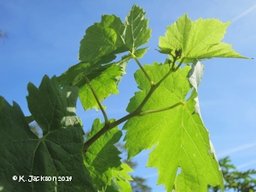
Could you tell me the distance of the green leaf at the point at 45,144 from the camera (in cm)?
137

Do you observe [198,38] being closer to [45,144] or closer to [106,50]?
[106,50]

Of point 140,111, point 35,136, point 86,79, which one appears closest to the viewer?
point 35,136

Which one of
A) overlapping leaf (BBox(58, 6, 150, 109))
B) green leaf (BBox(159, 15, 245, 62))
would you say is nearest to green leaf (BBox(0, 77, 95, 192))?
overlapping leaf (BBox(58, 6, 150, 109))

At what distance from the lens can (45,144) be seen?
4.86 feet

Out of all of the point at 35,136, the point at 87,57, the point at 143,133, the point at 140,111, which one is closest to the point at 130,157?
the point at 143,133

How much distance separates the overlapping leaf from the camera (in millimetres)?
1980

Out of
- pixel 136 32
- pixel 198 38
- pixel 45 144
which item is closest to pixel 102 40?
pixel 136 32

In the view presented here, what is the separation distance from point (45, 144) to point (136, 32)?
75 cm

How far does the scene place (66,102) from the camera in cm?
158

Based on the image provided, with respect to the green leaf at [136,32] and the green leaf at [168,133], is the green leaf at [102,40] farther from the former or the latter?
the green leaf at [168,133]

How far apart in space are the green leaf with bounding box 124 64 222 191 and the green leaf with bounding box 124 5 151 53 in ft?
0.38

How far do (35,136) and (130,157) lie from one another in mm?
606

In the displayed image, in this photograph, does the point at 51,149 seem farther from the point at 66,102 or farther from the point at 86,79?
the point at 86,79

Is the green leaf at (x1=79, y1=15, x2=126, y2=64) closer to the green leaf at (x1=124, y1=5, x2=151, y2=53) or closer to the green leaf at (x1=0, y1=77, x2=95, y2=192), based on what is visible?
the green leaf at (x1=124, y1=5, x2=151, y2=53)
